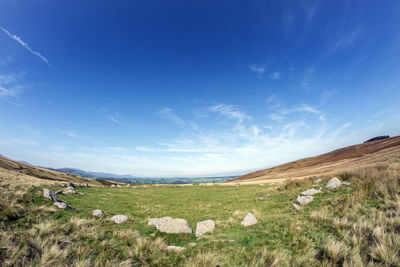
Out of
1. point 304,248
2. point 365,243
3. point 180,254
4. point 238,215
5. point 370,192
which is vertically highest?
point 370,192

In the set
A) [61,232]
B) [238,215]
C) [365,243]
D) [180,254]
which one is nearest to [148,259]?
[180,254]

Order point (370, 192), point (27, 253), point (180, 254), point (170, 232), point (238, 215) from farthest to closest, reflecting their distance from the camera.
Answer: point (238, 215), point (370, 192), point (170, 232), point (180, 254), point (27, 253)

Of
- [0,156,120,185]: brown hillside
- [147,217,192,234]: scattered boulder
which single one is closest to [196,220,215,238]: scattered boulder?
[147,217,192,234]: scattered boulder

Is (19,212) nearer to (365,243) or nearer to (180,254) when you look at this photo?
(180,254)

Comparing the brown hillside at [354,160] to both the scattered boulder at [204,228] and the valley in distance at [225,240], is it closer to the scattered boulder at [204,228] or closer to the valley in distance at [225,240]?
the valley in distance at [225,240]

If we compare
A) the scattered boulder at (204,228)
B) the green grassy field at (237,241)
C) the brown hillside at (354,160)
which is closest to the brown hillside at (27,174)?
the green grassy field at (237,241)

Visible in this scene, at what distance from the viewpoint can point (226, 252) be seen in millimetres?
6223

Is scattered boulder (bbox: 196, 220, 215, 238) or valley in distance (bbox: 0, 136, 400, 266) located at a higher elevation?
valley in distance (bbox: 0, 136, 400, 266)

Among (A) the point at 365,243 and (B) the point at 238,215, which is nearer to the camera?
(A) the point at 365,243

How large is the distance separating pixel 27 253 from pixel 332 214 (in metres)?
13.2

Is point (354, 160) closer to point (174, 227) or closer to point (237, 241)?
point (237, 241)

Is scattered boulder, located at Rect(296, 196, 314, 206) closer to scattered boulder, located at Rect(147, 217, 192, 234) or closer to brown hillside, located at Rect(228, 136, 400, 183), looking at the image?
scattered boulder, located at Rect(147, 217, 192, 234)

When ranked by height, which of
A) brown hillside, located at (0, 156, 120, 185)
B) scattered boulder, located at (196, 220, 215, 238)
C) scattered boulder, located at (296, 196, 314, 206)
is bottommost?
brown hillside, located at (0, 156, 120, 185)

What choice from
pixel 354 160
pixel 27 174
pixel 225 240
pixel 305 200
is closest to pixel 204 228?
pixel 225 240
